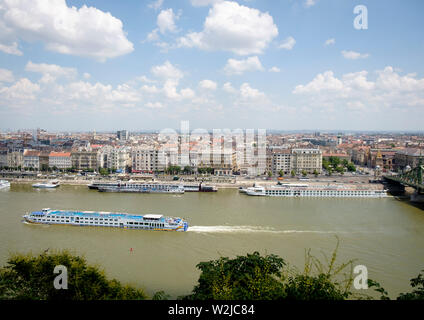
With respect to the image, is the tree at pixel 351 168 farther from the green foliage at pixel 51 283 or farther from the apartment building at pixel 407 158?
the green foliage at pixel 51 283

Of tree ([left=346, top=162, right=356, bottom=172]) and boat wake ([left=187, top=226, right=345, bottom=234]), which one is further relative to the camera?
tree ([left=346, top=162, right=356, bottom=172])

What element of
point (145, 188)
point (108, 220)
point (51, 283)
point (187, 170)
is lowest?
point (108, 220)

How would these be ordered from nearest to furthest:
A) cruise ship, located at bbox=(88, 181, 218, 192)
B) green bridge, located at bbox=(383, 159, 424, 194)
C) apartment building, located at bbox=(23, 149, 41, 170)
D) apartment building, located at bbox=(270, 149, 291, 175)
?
green bridge, located at bbox=(383, 159, 424, 194) < cruise ship, located at bbox=(88, 181, 218, 192) < apartment building, located at bbox=(23, 149, 41, 170) < apartment building, located at bbox=(270, 149, 291, 175)

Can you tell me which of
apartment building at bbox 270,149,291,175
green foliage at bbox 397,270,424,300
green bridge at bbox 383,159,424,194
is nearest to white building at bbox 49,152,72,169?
apartment building at bbox 270,149,291,175

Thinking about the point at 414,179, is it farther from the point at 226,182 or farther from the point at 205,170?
the point at 205,170

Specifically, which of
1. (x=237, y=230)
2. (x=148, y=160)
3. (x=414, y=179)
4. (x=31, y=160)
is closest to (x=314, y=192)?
(x=414, y=179)

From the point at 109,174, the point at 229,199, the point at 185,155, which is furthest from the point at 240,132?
the point at 229,199

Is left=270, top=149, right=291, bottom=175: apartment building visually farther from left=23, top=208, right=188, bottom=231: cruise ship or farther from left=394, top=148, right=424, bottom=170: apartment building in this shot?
left=23, top=208, right=188, bottom=231: cruise ship

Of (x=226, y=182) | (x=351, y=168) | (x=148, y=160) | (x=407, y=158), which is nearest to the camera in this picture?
(x=226, y=182)
